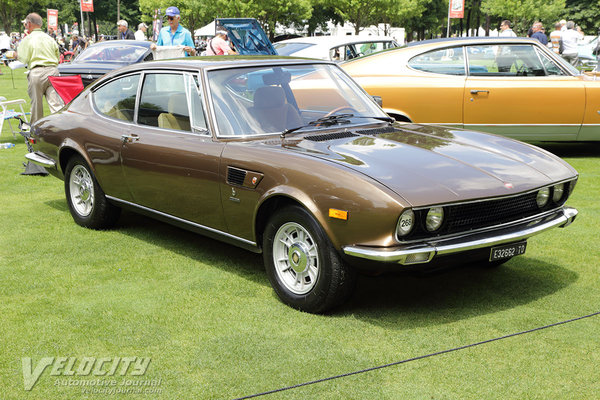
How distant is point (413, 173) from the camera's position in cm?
438

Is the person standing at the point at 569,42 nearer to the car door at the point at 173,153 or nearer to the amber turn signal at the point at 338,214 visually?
the car door at the point at 173,153

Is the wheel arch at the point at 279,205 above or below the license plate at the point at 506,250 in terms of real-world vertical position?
above

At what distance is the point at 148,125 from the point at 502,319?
3211 millimetres

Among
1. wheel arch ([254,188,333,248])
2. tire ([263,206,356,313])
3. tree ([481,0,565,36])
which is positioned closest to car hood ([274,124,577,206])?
wheel arch ([254,188,333,248])

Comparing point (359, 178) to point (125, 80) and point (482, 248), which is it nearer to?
point (482, 248)

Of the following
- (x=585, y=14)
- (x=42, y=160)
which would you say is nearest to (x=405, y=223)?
(x=42, y=160)

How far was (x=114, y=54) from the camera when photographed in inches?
602

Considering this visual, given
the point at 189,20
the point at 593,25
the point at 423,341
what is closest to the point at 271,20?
the point at 189,20

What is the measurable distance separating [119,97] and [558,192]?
12.4ft

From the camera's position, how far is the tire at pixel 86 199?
6547 millimetres

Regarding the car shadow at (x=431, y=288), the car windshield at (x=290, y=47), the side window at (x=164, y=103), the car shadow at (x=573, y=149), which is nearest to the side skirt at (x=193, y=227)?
the car shadow at (x=431, y=288)

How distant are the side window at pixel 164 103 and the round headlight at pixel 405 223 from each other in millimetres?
2095

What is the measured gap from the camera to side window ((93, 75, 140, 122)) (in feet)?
20.4

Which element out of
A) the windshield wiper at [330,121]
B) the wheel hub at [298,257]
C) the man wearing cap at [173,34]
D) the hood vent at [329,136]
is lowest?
the wheel hub at [298,257]
